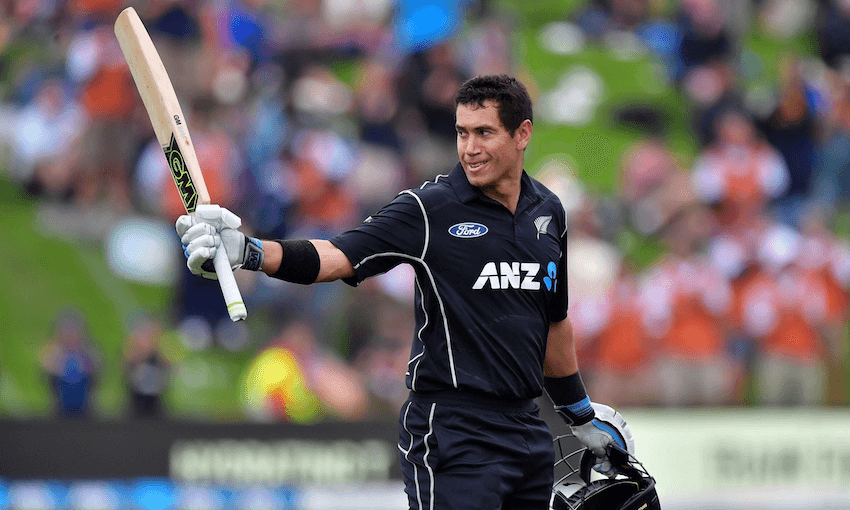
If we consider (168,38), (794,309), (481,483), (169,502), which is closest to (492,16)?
(168,38)

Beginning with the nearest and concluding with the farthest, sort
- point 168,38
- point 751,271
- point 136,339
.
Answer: point 136,339, point 168,38, point 751,271

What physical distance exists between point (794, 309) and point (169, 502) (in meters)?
5.65

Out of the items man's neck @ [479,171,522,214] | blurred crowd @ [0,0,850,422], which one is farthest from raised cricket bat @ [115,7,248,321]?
blurred crowd @ [0,0,850,422]

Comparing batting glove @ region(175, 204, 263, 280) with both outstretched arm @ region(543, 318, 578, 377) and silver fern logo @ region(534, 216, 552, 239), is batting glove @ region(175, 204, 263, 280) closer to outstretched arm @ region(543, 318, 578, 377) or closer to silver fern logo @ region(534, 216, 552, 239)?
silver fern logo @ region(534, 216, 552, 239)

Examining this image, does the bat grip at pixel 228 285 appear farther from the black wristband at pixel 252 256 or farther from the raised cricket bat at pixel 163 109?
the raised cricket bat at pixel 163 109

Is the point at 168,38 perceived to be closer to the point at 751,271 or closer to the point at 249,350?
the point at 249,350

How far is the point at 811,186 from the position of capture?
11.5 meters

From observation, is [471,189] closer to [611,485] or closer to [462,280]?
[462,280]

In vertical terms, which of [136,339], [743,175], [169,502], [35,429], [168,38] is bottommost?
[169,502]

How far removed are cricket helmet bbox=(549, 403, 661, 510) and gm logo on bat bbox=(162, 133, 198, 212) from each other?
1671 mm

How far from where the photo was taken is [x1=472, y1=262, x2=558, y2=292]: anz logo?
4.07 meters

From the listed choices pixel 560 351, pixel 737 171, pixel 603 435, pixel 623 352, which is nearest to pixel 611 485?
pixel 603 435

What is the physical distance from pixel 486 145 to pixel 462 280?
459 millimetres

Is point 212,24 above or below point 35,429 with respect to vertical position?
above
